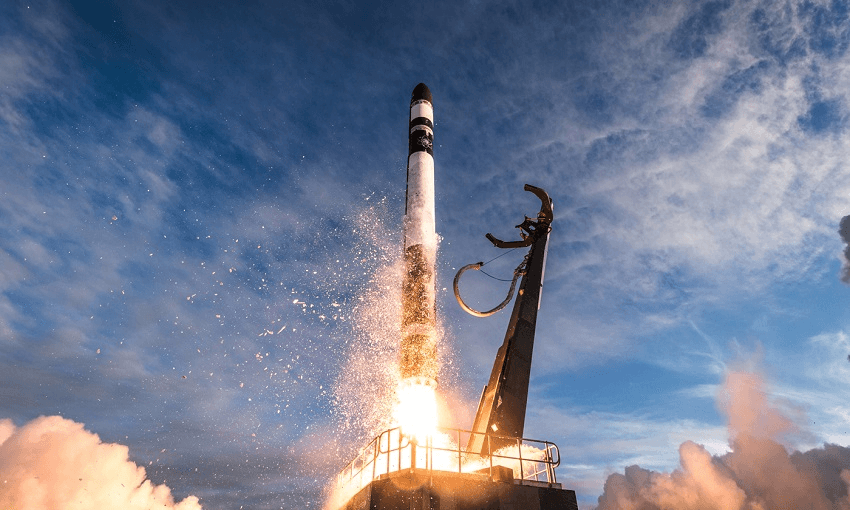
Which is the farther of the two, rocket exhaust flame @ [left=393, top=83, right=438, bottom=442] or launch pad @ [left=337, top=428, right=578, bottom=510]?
rocket exhaust flame @ [left=393, top=83, right=438, bottom=442]

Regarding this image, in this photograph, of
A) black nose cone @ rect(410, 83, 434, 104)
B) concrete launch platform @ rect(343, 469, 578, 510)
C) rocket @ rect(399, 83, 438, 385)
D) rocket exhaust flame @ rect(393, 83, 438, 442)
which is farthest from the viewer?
black nose cone @ rect(410, 83, 434, 104)

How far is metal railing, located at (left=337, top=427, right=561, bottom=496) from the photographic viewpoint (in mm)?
16500

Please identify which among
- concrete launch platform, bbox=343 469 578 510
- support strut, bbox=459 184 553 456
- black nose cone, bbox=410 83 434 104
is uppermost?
black nose cone, bbox=410 83 434 104

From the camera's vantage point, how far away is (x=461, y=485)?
1541 cm

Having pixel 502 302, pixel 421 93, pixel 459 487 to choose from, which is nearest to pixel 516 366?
pixel 502 302

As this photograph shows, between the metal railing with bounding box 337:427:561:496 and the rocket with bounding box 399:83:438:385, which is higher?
the rocket with bounding box 399:83:438:385

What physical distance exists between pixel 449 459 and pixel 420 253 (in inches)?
378

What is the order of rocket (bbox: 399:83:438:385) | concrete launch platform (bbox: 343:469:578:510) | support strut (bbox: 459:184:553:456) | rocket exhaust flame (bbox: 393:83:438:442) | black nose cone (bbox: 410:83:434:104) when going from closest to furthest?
concrete launch platform (bbox: 343:469:578:510) < support strut (bbox: 459:184:553:456) < rocket exhaust flame (bbox: 393:83:438:442) < rocket (bbox: 399:83:438:385) < black nose cone (bbox: 410:83:434:104)

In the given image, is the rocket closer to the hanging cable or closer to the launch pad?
the hanging cable

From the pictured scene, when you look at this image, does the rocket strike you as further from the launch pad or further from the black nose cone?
the launch pad

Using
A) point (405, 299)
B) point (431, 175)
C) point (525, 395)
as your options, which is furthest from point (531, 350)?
point (431, 175)

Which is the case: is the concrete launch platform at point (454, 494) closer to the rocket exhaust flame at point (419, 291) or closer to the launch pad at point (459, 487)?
the launch pad at point (459, 487)

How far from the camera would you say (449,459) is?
20.1 meters

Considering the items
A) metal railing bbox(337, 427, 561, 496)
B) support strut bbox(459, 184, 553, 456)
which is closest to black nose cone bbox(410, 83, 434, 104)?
support strut bbox(459, 184, 553, 456)
